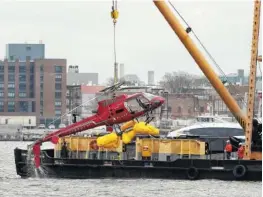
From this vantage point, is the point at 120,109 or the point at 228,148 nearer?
the point at 228,148

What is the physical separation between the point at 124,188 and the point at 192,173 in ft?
15.4

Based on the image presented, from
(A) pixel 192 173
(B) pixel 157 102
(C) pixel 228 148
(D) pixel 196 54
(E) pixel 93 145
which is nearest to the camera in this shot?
(A) pixel 192 173

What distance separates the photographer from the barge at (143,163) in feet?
201

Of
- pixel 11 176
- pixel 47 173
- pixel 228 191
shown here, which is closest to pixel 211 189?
pixel 228 191

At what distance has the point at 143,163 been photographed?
62.5 meters

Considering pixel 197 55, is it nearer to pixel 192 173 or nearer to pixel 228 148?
pixel 228 148

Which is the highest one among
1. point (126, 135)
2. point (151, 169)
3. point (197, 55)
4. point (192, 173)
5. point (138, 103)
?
point (197, 55)

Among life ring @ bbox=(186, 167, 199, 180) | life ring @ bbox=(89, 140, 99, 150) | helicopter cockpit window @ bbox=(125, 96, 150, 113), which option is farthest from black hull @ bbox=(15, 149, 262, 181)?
helicopter cockpit window @ bbox=(125, 96, 150, 113)

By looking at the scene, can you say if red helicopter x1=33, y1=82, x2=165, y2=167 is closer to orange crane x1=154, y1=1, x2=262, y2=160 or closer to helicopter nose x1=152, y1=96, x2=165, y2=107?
helicopter nose x1=152, y1=96, x2=165, y2=107

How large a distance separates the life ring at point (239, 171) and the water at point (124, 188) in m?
0.40

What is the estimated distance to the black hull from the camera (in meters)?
61.1

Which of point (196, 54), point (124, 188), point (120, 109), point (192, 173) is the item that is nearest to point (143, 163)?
point (192, 173)

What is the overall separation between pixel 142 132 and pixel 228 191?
7936 mm

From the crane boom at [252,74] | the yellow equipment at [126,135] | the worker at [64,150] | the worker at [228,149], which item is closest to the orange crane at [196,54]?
the worker at [228,149]
